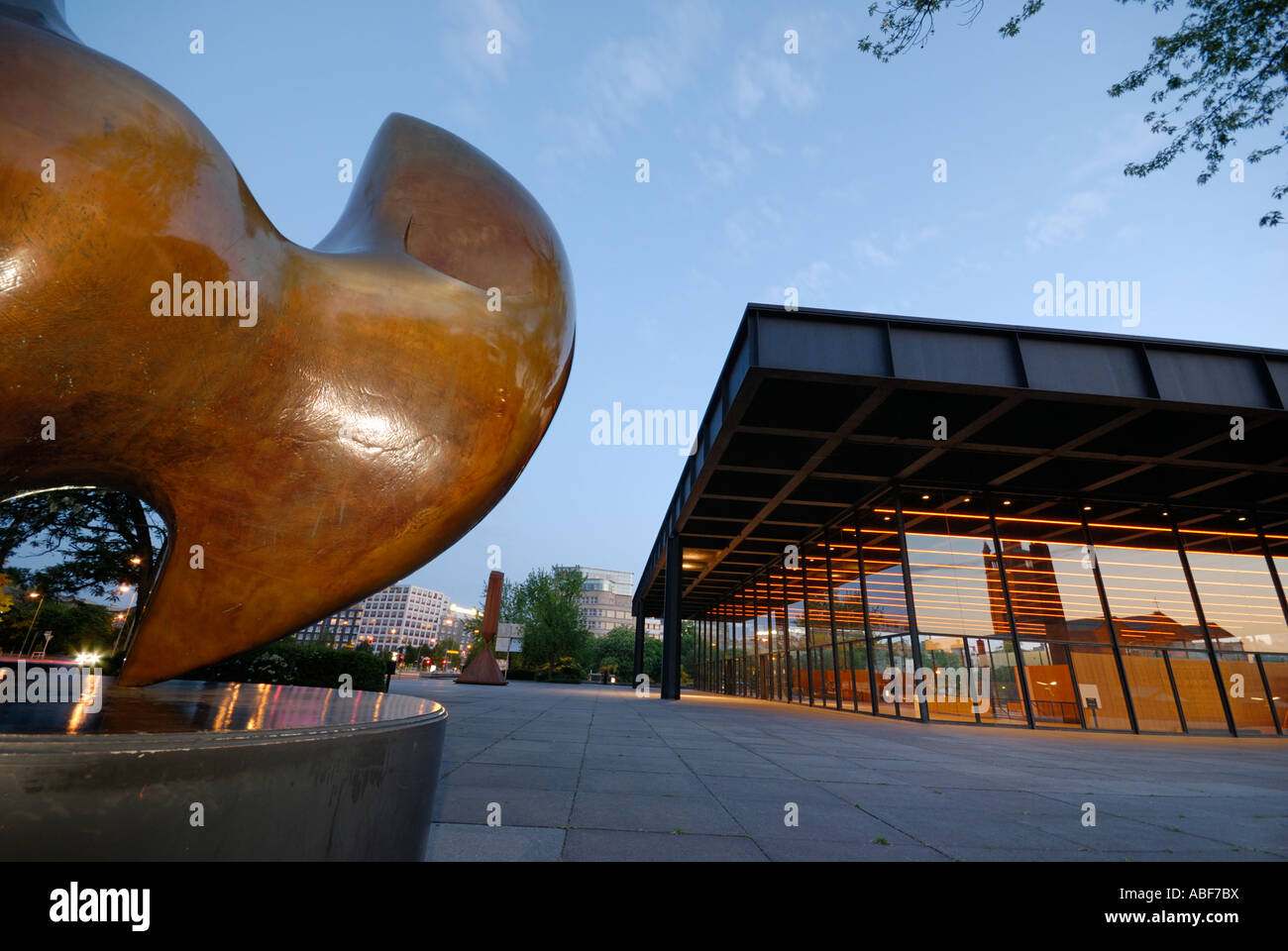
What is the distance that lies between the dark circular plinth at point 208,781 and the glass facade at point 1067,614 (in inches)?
599

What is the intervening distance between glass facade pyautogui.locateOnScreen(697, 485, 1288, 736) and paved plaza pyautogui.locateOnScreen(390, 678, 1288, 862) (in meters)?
5.08

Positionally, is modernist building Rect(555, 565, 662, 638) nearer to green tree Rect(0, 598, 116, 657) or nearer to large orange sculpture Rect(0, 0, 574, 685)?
green tree Rect(0, 598, 116, 657)

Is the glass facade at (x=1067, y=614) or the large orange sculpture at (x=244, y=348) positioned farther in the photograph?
the glass facade at (x=1067, y=614)

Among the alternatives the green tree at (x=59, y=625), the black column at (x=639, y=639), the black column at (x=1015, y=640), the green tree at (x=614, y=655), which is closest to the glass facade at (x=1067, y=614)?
the black column at (x=1015, y=640)

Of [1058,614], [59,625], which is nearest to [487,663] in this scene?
[1058,614]

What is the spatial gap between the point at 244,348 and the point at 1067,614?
60.2 ft

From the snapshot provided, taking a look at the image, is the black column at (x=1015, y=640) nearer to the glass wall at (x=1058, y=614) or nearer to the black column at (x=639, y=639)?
the glass wall at (x=1058, y=614)

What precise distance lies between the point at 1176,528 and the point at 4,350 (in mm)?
22023

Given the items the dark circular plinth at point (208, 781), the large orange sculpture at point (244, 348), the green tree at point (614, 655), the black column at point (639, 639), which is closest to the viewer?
the dark circular plinth at point (208, 781)

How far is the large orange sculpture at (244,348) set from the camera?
1676 millimetres

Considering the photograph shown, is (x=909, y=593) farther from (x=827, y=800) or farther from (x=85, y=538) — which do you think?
(x=85, y=538)

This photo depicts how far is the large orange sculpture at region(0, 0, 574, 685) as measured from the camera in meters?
1.68

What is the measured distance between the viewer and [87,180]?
1.66 m

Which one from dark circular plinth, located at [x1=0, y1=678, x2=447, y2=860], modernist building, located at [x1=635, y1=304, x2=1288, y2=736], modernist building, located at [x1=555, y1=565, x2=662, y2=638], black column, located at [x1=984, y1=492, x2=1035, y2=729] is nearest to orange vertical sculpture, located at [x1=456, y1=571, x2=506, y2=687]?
modernist building, located at [x1=635, y1=304, x2=1288, y2=736]
